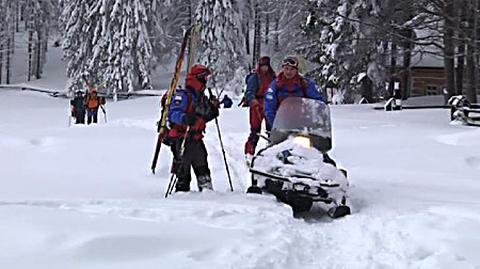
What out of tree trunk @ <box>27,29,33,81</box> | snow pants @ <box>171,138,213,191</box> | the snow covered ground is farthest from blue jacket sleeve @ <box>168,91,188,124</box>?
tree trunk @ <box>27,29,33,81</box>

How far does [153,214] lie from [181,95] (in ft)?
6.97

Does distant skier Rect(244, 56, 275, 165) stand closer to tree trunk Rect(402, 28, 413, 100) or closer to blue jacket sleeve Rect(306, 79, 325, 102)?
blue jacket sleeve Rect(306, 79, 325, 102)

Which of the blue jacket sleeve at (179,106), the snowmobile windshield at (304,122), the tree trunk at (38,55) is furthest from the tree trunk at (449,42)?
the tree trunk at (38,55)

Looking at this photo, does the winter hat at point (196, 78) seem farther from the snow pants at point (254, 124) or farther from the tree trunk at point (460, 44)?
the tree trunk at point (460, 44)

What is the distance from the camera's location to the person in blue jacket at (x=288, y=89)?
9188mm

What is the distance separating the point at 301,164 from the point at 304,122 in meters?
0.83

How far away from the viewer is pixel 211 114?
8617mm

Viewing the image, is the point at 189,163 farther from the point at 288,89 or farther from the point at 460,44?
the point at 460,44

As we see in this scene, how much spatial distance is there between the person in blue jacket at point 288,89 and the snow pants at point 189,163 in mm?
1052

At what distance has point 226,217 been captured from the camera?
692cm

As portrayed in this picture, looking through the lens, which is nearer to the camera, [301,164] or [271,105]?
[301,164]

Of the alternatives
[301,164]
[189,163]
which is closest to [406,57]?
[189,163]

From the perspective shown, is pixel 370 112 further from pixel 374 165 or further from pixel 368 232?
pixel 368 232

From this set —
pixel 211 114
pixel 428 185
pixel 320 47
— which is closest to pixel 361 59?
pixel 320 47
